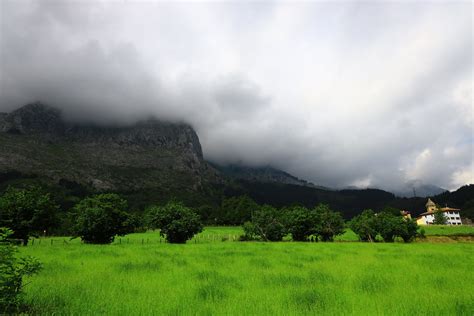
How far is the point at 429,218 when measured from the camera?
157 m

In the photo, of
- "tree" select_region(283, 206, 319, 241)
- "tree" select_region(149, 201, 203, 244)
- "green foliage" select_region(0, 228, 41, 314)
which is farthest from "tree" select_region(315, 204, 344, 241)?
"green foliage" select_region(0, 228, 41, 314)

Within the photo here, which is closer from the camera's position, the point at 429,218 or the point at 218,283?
the point at 218,283

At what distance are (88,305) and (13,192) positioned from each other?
39.4 metres

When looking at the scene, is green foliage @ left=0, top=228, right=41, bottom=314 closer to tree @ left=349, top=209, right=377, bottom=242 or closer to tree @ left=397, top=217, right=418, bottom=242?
tree @ left=349, top=209, right=377, bottom=242

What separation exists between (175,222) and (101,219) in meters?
11.0

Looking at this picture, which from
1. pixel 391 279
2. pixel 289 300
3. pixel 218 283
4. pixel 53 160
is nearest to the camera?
pixel 289 300

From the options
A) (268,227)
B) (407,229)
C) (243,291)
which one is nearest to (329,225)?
(268,227)

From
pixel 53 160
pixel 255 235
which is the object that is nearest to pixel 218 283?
pixel 255 235

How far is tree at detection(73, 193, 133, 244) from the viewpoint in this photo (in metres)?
41.3

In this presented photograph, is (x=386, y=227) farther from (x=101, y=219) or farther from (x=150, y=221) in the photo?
(x=101, y=219)

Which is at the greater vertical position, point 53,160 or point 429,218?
point 53,160

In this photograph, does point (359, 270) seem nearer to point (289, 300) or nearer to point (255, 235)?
point (289, 300)

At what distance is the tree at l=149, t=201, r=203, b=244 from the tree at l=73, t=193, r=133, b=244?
5473 mm

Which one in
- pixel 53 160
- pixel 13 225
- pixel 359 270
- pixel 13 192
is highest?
pixel 53 160
